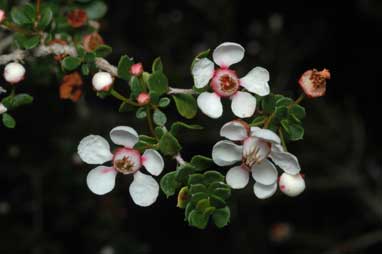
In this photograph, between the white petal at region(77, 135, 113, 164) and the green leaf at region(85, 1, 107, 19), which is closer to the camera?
the white petal at region(77, 135, 113, 164)

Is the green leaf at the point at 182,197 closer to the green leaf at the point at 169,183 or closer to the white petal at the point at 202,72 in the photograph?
the green leaf at the point at 169,183

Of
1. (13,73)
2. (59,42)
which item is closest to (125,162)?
(13,73)

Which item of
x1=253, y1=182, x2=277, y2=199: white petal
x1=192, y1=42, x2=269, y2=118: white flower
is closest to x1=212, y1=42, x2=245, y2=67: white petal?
x1=192, y1=42, x2=269, y2=118: white flower

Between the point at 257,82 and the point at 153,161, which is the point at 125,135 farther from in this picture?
the point at 257,82

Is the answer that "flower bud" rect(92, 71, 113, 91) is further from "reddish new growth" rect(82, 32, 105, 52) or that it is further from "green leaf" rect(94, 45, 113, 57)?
"reddish new growth" rect(82, 32, 105, 52)

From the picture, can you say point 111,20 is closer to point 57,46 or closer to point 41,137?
point 41,137

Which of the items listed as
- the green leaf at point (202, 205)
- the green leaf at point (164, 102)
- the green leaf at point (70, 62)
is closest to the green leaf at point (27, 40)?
the green leaf at point (70, 62)

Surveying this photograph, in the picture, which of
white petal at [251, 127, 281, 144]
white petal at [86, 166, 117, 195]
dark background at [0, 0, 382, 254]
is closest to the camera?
white petal at [251, 127, 281, 144]
